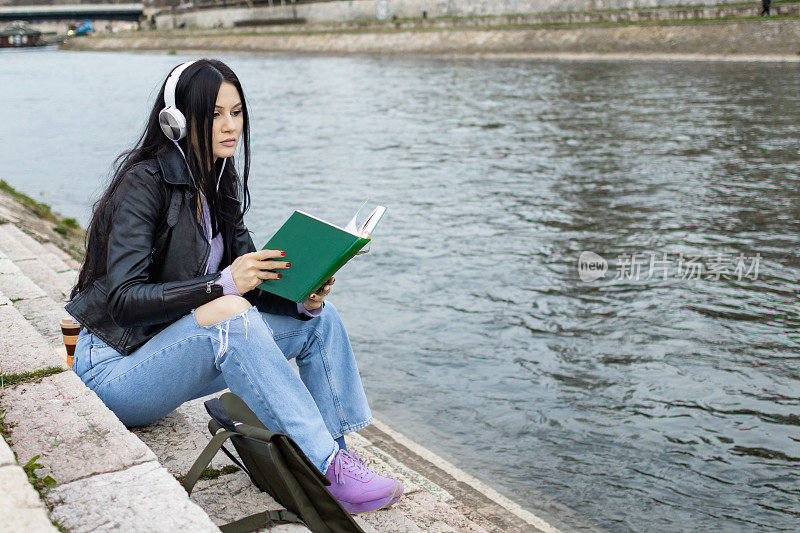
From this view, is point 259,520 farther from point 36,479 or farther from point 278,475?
point 36,479

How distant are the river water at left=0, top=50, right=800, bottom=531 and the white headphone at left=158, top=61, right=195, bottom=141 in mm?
820

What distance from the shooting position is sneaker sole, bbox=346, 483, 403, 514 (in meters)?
3.19

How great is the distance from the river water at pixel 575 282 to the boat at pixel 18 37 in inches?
2940

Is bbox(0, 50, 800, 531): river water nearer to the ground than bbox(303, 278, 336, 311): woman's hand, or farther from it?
nearer to the ground

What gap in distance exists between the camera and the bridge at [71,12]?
Result: 96.4m

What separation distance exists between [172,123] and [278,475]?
4.37ft

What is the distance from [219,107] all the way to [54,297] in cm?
278

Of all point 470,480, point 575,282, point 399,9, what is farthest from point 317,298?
point 399,9

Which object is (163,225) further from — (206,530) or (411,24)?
(411,24)

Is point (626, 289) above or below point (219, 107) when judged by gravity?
below

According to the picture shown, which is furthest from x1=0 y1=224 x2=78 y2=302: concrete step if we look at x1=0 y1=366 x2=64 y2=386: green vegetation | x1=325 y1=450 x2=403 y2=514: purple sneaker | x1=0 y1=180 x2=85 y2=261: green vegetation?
x1=325 y1=450 x2=403 y2=514: purple sneaker

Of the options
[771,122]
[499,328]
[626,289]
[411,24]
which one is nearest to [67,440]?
[499,328]

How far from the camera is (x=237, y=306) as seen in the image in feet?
9.58

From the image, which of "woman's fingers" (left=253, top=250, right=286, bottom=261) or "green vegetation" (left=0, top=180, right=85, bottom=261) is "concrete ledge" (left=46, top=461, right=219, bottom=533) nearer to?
"woman's fingers" (left=253, top=250, right=286, bottom=261)
